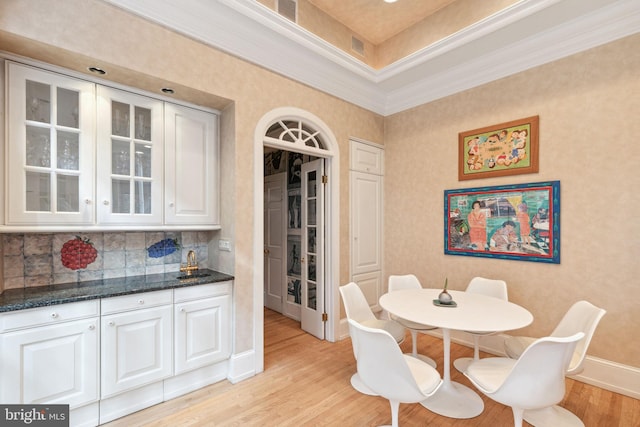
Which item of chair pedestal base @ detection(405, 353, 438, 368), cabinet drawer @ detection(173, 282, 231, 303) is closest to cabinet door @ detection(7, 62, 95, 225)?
cabinet drawer @ detection(173, 282, 231, 303)

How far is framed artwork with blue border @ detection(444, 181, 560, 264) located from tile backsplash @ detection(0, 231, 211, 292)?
279 cm

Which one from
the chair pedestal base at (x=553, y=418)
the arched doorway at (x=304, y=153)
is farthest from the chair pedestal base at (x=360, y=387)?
the chair pedestal base at (x=553, y=418)

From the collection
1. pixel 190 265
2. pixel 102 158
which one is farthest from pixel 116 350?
pixel 102 158

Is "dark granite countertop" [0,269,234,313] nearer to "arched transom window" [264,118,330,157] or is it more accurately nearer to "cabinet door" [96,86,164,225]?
"cabinet door" [96,86,164,225]

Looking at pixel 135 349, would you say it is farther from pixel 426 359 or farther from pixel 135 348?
pixel 426 359

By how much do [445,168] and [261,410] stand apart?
3.12 m

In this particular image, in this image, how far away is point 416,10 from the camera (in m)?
3.27

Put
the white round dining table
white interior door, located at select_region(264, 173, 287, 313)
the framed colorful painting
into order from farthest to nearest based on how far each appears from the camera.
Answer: white interior door, located at select_region(264, 173, 287, 313) < the framed colorful painting < the white round dining table

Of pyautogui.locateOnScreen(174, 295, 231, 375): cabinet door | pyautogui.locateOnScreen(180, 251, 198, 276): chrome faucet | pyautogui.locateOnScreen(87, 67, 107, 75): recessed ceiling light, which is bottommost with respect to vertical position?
pyautogui.locateOnScreen(174, 295, 231, 375): cabinet door

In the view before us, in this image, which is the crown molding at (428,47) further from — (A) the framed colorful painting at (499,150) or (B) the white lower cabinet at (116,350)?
(B) the white lower cabinet at (116,350)

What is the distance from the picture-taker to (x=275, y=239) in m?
4.61

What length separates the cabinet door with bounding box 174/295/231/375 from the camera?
2.39 meters

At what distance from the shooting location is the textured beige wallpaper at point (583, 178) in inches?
94.7
